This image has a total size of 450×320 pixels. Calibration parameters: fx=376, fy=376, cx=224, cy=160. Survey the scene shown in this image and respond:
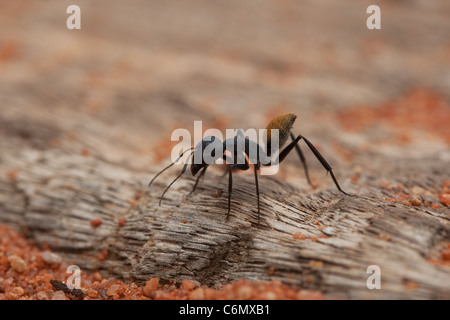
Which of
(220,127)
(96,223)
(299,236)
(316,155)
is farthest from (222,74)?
(299,236)

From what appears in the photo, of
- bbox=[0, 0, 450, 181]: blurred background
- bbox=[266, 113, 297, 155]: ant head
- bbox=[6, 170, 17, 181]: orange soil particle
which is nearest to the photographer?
bbox=[266, 113, 297, 155]: ant head

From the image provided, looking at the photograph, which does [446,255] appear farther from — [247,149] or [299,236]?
[247,149]

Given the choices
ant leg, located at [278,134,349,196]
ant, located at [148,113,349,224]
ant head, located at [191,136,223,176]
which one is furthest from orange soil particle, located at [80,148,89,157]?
ant leg, located at [278,134,349,196]

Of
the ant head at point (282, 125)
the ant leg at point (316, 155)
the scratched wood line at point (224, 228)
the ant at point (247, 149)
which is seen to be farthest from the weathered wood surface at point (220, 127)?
the ant head at point (282, 125)

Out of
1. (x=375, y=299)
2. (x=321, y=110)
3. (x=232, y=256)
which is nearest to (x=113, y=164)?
(x=232, y=256)

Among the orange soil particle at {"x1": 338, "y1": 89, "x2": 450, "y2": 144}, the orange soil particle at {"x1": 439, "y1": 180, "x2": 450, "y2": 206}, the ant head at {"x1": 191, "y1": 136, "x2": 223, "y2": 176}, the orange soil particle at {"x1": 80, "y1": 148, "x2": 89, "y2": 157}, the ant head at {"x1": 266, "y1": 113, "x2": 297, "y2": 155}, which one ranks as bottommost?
the orange soil particle at {"x1": 439, "y1": 180, "x2": 450, "y2": 206}

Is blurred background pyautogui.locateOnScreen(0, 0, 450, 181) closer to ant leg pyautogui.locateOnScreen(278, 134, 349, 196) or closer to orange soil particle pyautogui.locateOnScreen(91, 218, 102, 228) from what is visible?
orange soil particle pyautogui.locateOnScreen(91, 218, 102, 228)
